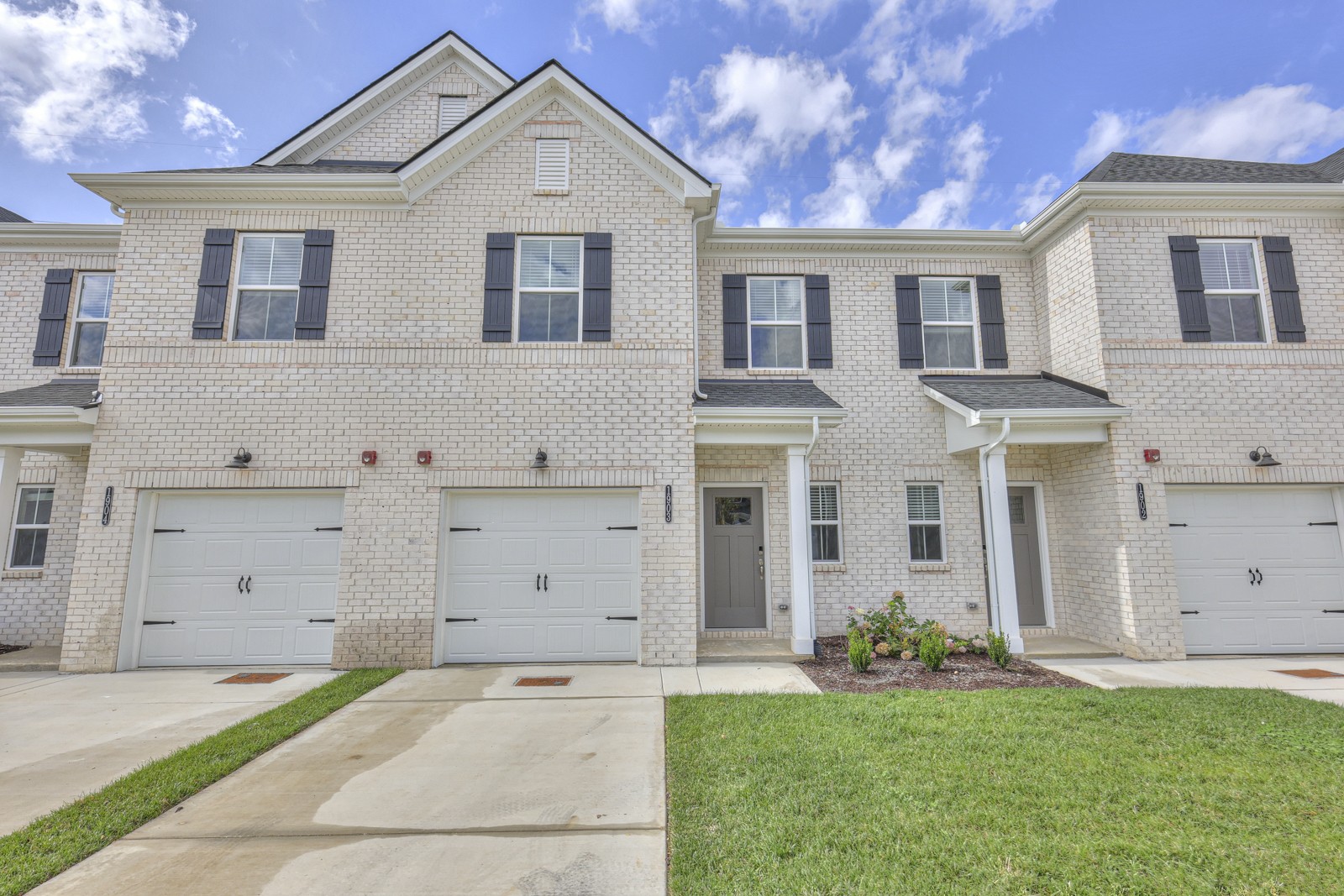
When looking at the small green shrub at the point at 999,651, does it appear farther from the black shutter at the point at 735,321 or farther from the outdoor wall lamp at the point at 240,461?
the outdoor wall lamp at the point at 240,461

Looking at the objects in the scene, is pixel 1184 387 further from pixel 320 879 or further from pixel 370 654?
pixel 370 654

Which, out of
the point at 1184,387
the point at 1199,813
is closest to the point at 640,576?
the point at 1199,813

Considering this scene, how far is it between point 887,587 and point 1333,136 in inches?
449

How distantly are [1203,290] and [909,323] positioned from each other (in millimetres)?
4096

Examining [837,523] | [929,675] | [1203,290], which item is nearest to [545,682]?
[929,675]

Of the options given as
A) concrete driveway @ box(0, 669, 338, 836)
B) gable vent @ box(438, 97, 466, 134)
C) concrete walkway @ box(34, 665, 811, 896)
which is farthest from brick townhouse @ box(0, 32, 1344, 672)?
concrete walkway @ box(34, 665, 811, 896)

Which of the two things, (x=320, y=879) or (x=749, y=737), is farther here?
(x=749, y=737)

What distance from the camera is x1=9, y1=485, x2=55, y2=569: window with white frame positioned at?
9156 millimetres

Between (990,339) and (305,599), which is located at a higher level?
(990,339)

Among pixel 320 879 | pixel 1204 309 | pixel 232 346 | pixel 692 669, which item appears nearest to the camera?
pixel 320 879

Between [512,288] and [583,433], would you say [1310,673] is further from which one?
[512,288]

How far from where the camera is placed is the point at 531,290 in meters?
8.48

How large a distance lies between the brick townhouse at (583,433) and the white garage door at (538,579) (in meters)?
0.04

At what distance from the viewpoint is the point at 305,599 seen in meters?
7.85
